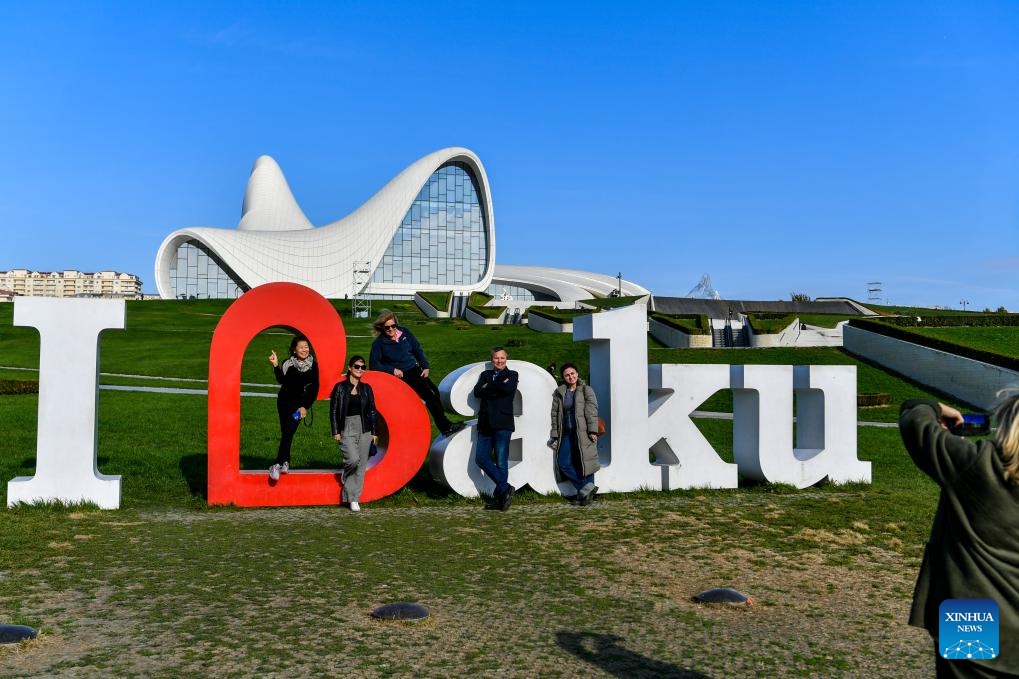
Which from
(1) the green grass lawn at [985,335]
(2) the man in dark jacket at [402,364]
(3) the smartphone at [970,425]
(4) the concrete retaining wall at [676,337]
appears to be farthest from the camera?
(4) the concrete retaining wall at [676,337]

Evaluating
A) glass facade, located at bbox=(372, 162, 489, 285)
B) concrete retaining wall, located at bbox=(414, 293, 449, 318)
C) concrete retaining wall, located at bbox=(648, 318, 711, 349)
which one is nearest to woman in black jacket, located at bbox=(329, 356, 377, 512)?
concrete retaining wall, located at bbox=(648, 318, 711, 349)

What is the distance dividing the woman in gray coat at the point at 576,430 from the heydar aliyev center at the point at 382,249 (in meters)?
62.8

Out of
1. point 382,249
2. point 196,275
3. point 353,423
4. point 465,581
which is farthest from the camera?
point 382,249

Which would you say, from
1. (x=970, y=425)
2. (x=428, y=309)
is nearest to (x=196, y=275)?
(x=428, y=309)

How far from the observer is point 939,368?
68.4 ft

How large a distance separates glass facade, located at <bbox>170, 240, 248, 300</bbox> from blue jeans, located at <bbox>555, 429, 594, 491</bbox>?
69421mm

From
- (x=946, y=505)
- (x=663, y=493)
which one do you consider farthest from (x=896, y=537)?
(x=946, y=505)

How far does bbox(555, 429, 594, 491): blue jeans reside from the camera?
28.6ft

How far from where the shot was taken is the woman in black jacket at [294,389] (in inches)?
334

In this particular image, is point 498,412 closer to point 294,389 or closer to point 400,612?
point 294,389

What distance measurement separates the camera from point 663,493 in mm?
9234

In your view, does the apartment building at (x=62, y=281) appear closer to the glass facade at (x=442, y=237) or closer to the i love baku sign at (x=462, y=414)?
the glass facade at (x=442, y=237)

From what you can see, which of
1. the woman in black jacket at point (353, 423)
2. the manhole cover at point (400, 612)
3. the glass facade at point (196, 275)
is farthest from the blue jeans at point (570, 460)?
the glass facade at point (196, 275)

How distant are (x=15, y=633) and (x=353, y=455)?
4.15m
